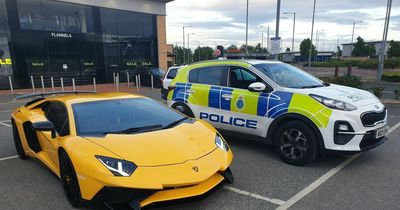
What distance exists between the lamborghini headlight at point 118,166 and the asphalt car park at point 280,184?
0.66m

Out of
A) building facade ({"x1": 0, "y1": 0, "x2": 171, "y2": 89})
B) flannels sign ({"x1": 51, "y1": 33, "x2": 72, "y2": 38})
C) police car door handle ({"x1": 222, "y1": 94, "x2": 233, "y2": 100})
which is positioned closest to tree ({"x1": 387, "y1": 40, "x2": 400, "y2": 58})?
building facade ({"x1": 0, "y1": 0, "x2": 171, "y2": 89})

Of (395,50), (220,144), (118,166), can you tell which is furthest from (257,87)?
(395,50)

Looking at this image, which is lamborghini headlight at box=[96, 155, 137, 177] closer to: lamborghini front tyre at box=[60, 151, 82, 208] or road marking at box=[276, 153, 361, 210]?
lamborghini front tyre at box=[60, 151, 82, 208]

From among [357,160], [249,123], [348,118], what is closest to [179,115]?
[249,123]

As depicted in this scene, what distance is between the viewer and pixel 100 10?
24.7m

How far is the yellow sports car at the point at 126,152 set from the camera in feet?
9.88

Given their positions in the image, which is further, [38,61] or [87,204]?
[38,61]

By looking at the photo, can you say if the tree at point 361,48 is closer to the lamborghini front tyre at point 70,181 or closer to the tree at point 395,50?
the tree at point 395,50

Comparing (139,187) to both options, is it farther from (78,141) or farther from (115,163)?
(78,141)

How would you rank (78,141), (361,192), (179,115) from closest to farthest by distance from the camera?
1. (78,141)
2. (361,192)
3. (179,115)

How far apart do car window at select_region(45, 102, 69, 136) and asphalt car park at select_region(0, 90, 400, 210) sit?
80 cm

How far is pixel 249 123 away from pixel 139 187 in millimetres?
2810

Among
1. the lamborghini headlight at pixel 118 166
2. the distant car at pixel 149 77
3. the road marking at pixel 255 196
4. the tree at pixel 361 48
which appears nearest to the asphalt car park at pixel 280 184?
the road marking at pixel 255 196

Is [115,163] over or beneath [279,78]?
beneath
